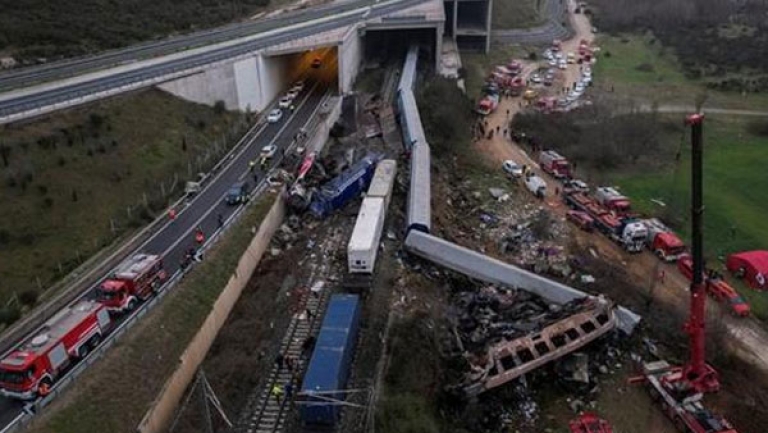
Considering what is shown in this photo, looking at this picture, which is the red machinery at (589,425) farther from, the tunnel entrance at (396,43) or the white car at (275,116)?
the tunnel entrance at (396,43)

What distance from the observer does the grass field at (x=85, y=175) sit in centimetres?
3816

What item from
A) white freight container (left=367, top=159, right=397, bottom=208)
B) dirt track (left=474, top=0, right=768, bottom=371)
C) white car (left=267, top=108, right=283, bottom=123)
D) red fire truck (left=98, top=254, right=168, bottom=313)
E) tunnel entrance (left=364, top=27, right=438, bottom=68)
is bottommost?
dirt track (left=474, top=0, right=768, bottom=371)

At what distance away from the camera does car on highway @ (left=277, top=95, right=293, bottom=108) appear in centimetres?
6481

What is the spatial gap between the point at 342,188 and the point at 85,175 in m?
17.3

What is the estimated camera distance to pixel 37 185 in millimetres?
41938

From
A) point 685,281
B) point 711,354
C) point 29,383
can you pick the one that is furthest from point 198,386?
point 685,281

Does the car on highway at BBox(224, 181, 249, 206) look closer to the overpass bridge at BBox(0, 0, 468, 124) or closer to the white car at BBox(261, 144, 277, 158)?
the white car at BBox(261, 144, 277, 158)

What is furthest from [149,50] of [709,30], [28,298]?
[709,30]

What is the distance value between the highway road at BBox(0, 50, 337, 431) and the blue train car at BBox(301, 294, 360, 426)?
10.9 m

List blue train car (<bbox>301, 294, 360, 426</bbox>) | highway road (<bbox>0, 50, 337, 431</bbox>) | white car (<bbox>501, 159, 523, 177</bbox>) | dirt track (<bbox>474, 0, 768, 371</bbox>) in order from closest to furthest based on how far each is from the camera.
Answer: blue train car (<bbox>301, 294, 360, 426</bbox>)
dirt track (<bbox>474, 0, 768, 371</bbox>)
highway road (<bbox>0, 50, 337, 431</bbox>)
white car (<bbox>501, 159, 523, 177</bbox>)

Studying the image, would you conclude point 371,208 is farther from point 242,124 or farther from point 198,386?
point 242,124

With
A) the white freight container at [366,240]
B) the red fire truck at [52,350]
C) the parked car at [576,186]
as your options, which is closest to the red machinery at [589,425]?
the white freight container at [366,240]

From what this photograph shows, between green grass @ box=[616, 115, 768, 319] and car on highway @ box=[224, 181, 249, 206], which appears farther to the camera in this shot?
car on highway @ box=[224, 181, 249, 206]

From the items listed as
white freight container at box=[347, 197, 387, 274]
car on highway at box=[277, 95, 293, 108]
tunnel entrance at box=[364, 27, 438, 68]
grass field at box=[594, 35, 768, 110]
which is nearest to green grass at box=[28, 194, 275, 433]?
white freight container at box=[347, 197, 387, 274]
